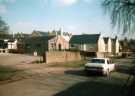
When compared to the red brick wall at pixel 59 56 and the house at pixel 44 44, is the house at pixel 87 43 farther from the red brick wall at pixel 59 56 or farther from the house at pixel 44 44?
the red brick wall at pixel 59 56

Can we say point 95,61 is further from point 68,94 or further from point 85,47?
point 85,47

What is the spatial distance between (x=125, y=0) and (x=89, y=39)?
58.0 meters

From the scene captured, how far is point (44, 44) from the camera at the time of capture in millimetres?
63625

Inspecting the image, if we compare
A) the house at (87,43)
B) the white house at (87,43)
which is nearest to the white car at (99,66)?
the white house at (87,43)

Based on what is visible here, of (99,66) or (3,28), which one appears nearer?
(99,66)

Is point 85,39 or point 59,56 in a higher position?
point 85,39

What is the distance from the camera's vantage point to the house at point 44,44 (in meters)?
63.5

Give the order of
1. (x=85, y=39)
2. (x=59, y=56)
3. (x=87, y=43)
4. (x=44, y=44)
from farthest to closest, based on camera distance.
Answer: (x=85, y=39)
(x=87, y=43)
(x=44, y=44)
(x=59, y=56)

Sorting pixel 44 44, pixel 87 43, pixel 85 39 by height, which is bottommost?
pixel 44 44

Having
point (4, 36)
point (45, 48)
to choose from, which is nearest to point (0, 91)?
point (45, 48)

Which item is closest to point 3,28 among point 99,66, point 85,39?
point 85,39

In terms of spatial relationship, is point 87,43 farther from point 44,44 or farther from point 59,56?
point 59,56

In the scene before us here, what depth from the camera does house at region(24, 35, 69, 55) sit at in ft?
208

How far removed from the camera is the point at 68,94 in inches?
504
